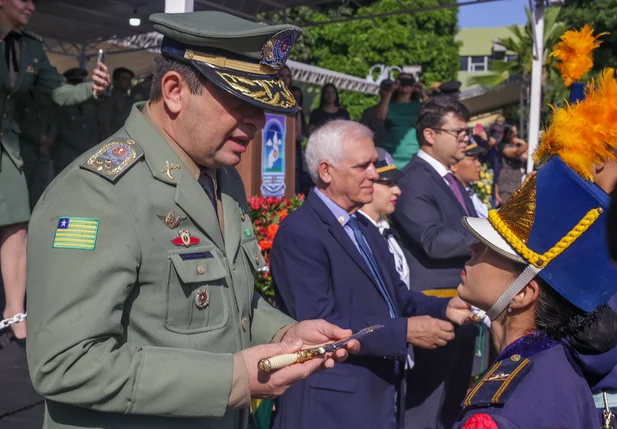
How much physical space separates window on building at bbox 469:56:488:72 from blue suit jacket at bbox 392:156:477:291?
58171 millimetres

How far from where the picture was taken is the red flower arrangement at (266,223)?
5.39m

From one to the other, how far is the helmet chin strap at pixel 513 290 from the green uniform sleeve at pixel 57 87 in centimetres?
314

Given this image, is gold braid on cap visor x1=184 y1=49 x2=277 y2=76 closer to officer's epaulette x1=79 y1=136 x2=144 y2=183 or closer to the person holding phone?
officer's epaulette x1=79 y1=136 x2=144 y2=183

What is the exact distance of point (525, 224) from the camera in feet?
8.59

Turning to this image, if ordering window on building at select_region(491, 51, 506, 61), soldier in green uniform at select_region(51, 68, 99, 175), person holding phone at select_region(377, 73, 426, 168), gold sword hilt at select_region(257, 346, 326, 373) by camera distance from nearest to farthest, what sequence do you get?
1. gold sword hilt at select_region(257, 346, 326, 373)
2. soldier in green uniform at select_region(51, 68, 99, 175)
3. person holding phone at select_region(377, 73, 426, 168)
4. window on building at select_region(491, 51, 506, 61)

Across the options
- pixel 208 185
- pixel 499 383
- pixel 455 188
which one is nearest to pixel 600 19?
pixel 455 188

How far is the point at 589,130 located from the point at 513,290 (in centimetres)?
59

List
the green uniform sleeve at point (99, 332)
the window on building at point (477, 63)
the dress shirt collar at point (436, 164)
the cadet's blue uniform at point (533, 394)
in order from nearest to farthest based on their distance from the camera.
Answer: the green uniform sleeve at point (99, 332) → the cadet's blue uniform at point (533, 394) → the dress shirt collar at point (436, 164) → the window on building at point (477, 63)

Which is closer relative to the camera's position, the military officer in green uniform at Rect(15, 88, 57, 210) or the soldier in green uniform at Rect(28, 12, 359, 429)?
the soldier in green uniform at Rect(28, 12, 359, 429)

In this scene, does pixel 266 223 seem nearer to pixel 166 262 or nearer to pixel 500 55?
pixel 166 262

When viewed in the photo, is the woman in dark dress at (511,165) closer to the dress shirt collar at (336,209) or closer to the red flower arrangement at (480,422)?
the dress shirt collar at (336,209)

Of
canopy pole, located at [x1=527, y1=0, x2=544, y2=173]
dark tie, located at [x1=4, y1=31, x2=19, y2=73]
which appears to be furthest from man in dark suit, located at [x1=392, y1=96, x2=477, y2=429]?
canopy pole, located at [x1=527, y1=0, x2=544, y2=173]

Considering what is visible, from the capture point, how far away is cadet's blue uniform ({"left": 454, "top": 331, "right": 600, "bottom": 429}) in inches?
91.4

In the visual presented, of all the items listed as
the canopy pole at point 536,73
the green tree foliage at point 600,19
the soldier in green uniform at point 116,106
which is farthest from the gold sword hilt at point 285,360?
the green tree foliage at point 600,19
